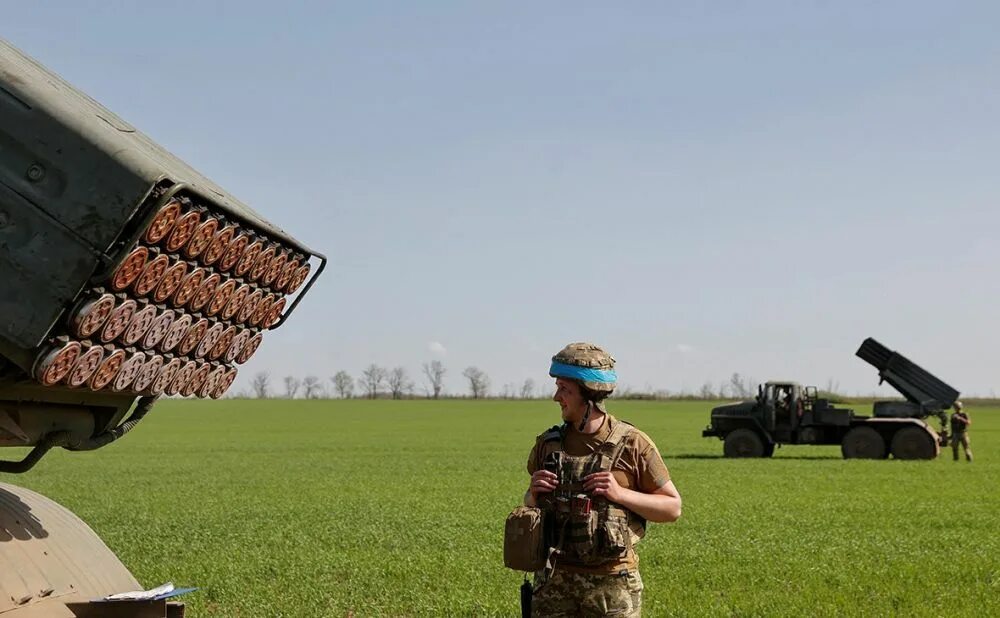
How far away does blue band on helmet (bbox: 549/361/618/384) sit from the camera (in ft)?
15.4

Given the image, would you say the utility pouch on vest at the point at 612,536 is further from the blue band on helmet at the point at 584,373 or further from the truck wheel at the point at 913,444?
the truck wheel at the point at 913,444

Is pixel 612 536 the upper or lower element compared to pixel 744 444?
lower

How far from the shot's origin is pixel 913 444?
33344 mm

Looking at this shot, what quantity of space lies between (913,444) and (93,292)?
105 feet

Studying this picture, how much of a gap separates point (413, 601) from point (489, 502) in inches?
406

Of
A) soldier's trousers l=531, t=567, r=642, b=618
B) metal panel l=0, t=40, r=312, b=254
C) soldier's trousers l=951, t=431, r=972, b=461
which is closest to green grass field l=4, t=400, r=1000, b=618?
soldier's trousers l=951, t=431, r=972, b=461

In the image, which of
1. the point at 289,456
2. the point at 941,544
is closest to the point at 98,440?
the point at 941,544

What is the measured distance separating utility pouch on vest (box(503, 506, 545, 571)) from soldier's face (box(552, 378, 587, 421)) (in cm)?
42

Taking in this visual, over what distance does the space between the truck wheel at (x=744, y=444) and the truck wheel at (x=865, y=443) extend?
243cm

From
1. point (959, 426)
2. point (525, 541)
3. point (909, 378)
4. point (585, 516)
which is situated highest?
point (909, 378)

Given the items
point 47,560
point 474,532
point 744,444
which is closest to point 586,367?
point 47,560

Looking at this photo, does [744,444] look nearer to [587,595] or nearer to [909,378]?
[909,378]

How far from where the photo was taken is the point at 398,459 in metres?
35.4

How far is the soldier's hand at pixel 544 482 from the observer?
15.3 ft
